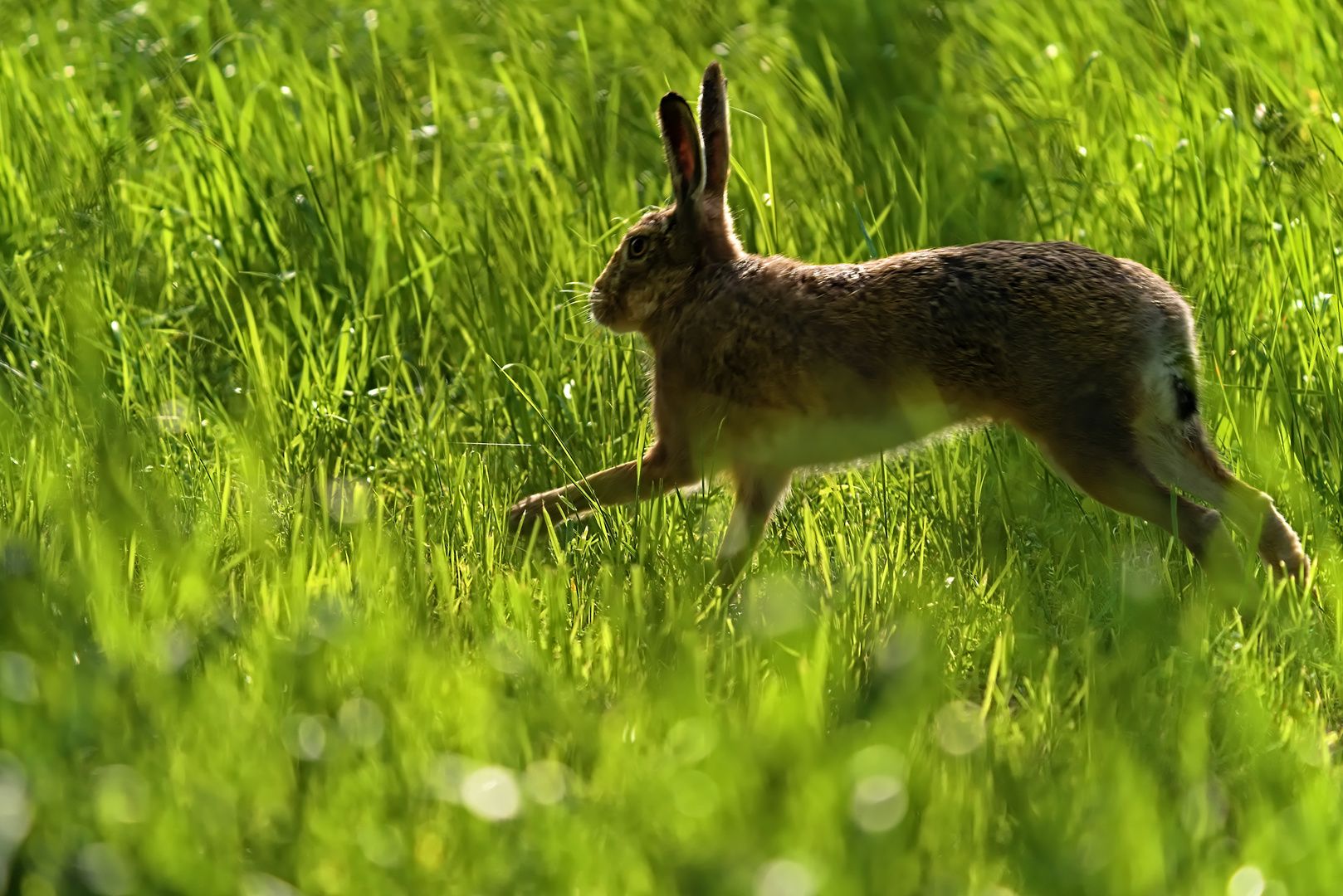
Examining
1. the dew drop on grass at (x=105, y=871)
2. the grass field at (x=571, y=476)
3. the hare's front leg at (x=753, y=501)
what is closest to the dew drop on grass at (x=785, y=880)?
the grass field at (x=571, y=476)

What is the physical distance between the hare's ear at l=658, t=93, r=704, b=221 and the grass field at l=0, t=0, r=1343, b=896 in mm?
564

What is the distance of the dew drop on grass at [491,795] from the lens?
7.33 feet

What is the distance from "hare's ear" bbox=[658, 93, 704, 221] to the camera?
14.9ft

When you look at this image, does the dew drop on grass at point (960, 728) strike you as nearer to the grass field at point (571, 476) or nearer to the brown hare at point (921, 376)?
the grass field at point (571, 476)

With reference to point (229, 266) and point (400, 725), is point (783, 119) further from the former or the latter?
point (400, 725)

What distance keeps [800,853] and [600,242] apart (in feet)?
11.1

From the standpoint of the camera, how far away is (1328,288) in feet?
16.1

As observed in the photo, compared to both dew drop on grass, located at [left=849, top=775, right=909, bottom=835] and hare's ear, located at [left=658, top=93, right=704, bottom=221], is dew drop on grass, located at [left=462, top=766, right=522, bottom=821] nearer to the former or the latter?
dew drop on grass, located at [left=849, top=775, right=909, bottom=835]

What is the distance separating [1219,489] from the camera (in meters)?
4.14

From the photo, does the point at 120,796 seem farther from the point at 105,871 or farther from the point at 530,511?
the point at 530,511

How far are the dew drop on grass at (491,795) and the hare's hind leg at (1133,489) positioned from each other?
2090mm

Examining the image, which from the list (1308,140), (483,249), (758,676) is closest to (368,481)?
(483,249)

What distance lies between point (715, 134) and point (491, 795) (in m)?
2.82

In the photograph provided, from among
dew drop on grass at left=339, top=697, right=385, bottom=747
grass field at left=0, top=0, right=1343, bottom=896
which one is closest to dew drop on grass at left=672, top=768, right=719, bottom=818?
grass field at left=0, top=0, right=1343, bottom=896
